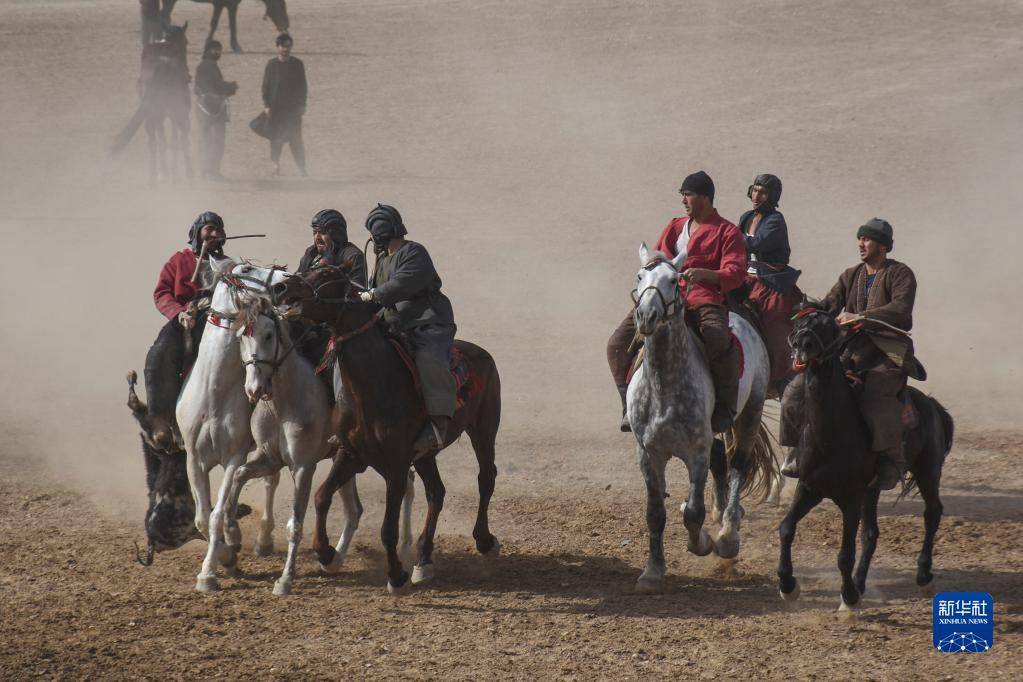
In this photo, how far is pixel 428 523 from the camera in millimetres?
10336

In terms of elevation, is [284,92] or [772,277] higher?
[284,92]

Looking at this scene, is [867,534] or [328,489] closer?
[867,534]

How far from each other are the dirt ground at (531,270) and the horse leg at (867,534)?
33 centimetres

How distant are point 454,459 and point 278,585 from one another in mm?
4587

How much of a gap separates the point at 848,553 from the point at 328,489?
150 inches

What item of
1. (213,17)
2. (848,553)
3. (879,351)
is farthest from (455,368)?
(213,17)

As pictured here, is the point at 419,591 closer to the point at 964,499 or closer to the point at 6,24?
the point at 964,499

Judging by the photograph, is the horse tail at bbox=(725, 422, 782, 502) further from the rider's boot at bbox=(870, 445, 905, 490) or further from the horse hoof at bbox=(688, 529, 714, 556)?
the rider's boot at bbox=(870, 445, 905, 490)

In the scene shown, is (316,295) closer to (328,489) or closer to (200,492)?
(328,489)

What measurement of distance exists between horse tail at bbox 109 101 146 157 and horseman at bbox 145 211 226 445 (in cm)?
1447

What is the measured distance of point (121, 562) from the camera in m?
10.8

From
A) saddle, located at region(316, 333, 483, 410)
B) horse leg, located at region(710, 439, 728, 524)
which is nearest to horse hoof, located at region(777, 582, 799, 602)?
horse leg, located at region(710, 439, 728, 524)

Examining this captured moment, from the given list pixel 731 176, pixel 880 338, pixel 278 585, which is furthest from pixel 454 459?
pixel 731 176

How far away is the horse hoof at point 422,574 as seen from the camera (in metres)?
10.2
